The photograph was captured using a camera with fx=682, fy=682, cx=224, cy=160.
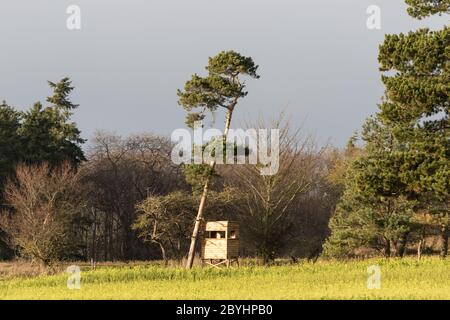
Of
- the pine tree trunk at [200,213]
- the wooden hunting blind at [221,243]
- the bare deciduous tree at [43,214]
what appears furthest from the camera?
the bare deciduous tree at [43,214]

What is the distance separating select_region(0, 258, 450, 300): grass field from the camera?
66.8ft

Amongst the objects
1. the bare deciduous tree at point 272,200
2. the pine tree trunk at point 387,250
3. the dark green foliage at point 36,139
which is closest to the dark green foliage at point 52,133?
the dark green foliage at point 36,139

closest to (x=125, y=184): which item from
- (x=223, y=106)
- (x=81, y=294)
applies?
(x=223, y=106)

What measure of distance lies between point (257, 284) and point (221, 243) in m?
13.2

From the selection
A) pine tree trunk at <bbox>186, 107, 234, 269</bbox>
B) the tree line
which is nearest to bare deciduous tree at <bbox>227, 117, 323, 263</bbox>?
the tree line

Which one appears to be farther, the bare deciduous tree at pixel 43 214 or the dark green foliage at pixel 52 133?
the dark green foliage at pixel 52 133

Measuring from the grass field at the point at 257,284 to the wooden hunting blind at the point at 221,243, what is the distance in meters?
6.31

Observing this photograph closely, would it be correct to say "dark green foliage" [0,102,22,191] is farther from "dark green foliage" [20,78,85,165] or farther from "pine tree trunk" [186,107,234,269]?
"pine tree trunk" [186,107,234,269]

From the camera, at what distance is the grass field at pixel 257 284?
66.8 ft

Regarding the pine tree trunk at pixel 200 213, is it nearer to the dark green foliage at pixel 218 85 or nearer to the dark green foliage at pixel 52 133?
the dark green foliage at pixel 218 85

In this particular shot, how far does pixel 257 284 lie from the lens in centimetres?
2505

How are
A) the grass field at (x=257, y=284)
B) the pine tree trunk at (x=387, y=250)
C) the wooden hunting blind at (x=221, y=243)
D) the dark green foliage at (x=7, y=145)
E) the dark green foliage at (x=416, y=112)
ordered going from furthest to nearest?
the dark green foliage at (x=7, y=145), the pine tree trunk at (x=387, y=250), the wooden hunting blind at (x=221, y=243), the dark green foliage at (x=416, y=112), the grass field at (x=257, y=284)

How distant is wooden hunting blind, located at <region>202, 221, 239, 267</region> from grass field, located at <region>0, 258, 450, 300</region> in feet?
20.7

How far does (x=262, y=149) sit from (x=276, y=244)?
22.1ft
